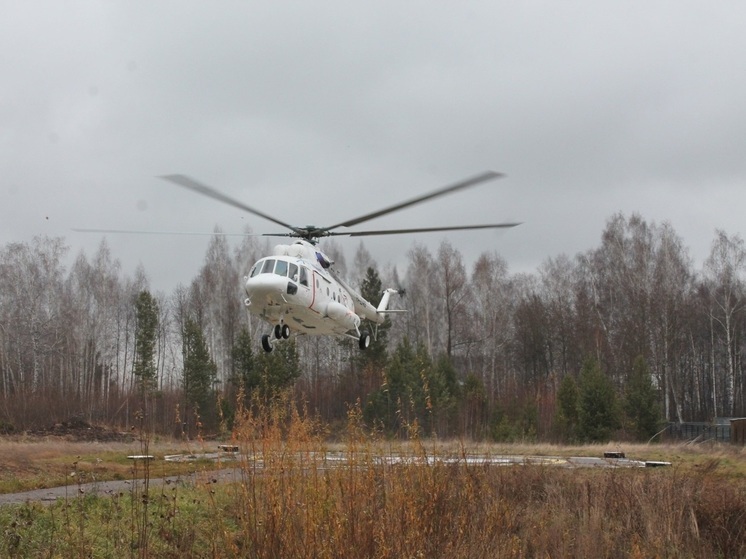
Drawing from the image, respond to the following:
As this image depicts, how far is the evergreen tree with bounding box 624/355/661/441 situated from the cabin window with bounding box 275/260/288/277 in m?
25.2

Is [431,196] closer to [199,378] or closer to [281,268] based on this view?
[281,268]

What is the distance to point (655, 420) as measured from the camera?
119 feet

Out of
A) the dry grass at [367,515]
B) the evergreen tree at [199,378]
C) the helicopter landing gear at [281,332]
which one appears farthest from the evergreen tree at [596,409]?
the dry grass at [367,515]

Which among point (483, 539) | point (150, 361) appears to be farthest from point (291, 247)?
point (150, 361)

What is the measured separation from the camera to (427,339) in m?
53.1

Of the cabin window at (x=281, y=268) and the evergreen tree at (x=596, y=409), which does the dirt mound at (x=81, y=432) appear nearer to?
the cabin window at (x=281, y=268)

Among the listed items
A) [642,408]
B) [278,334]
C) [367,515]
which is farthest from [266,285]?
[642,408]

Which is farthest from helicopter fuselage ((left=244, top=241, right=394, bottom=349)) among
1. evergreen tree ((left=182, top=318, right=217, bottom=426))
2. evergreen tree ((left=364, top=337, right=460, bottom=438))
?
evergreen tree ((left=182, top=318, right=217, bottom=426))

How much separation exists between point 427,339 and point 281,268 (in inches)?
1456

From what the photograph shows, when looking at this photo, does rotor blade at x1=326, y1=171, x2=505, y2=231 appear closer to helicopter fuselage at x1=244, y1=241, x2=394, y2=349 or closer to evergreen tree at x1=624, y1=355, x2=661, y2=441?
helicopter fuselage at x1=244, y1=241, x2=394, y2=349

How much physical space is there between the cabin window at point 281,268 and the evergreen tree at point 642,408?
25.2 metres

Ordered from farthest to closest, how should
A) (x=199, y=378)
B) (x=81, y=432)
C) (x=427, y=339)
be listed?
1. (x=427, y=339)
2. (x=199, y=378)
3. (x=81, y=432)

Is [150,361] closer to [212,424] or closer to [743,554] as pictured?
[212,424]

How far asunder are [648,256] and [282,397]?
46.3m
